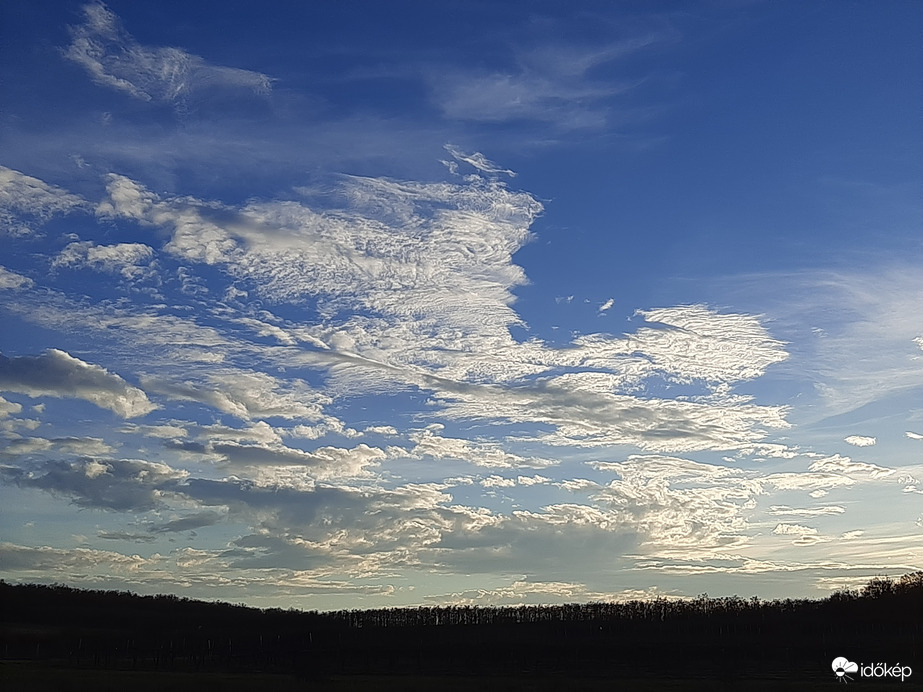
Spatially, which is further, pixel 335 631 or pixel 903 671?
pixel 335 631

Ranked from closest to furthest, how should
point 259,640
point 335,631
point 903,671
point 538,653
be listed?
point 903,671, point 538,653, point 259,640, point 335,631

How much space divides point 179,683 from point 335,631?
334 feet

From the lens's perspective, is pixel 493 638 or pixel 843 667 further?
pixel 493 638

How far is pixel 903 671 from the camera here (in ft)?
275

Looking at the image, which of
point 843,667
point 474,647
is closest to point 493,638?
point 474,647

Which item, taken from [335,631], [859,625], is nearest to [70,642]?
[335,631]

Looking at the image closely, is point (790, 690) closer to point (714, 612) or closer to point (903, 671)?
point (903, 671)

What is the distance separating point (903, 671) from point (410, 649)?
6754cm

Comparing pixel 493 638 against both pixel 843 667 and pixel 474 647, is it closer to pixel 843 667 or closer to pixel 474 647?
pixel 474 647

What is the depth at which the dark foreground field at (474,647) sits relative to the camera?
79.1 metres

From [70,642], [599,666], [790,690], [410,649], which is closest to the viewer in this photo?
[790,690]

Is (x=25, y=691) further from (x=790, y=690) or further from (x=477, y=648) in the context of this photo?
(x=477, y=648)

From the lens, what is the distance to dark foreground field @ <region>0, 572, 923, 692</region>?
260ft

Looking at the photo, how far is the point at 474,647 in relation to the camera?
13050cm
